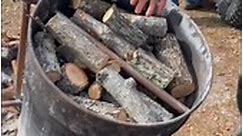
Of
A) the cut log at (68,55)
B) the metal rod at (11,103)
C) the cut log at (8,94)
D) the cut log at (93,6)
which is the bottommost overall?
the cut log at (8,94)

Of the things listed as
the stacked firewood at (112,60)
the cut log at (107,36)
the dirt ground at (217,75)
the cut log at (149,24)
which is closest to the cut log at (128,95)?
the stacked firewood at (112,60)

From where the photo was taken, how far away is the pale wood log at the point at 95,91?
7.54 ft

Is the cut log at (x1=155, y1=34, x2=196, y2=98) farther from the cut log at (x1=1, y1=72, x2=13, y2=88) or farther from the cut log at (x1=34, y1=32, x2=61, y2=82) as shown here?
the cut log at (x1=1, y1=72, x2=13, y2=88)

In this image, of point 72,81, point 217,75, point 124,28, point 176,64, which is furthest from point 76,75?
point 217,75

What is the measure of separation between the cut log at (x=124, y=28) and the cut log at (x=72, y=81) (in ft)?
0.77

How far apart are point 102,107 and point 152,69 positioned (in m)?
0.25

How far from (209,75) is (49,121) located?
61 cm

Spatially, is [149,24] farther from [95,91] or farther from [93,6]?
[95,91]

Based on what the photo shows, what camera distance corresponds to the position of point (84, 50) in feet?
7.71

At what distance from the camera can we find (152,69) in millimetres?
2336

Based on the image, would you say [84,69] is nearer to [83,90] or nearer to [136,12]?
[83,90]

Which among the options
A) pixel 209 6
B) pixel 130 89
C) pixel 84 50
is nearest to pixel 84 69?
pixel 84 50

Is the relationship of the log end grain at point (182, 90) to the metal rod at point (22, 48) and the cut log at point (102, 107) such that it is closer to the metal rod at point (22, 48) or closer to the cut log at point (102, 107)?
the cut log at point (102, 107)

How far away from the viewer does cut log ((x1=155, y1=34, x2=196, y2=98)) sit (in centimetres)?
236
